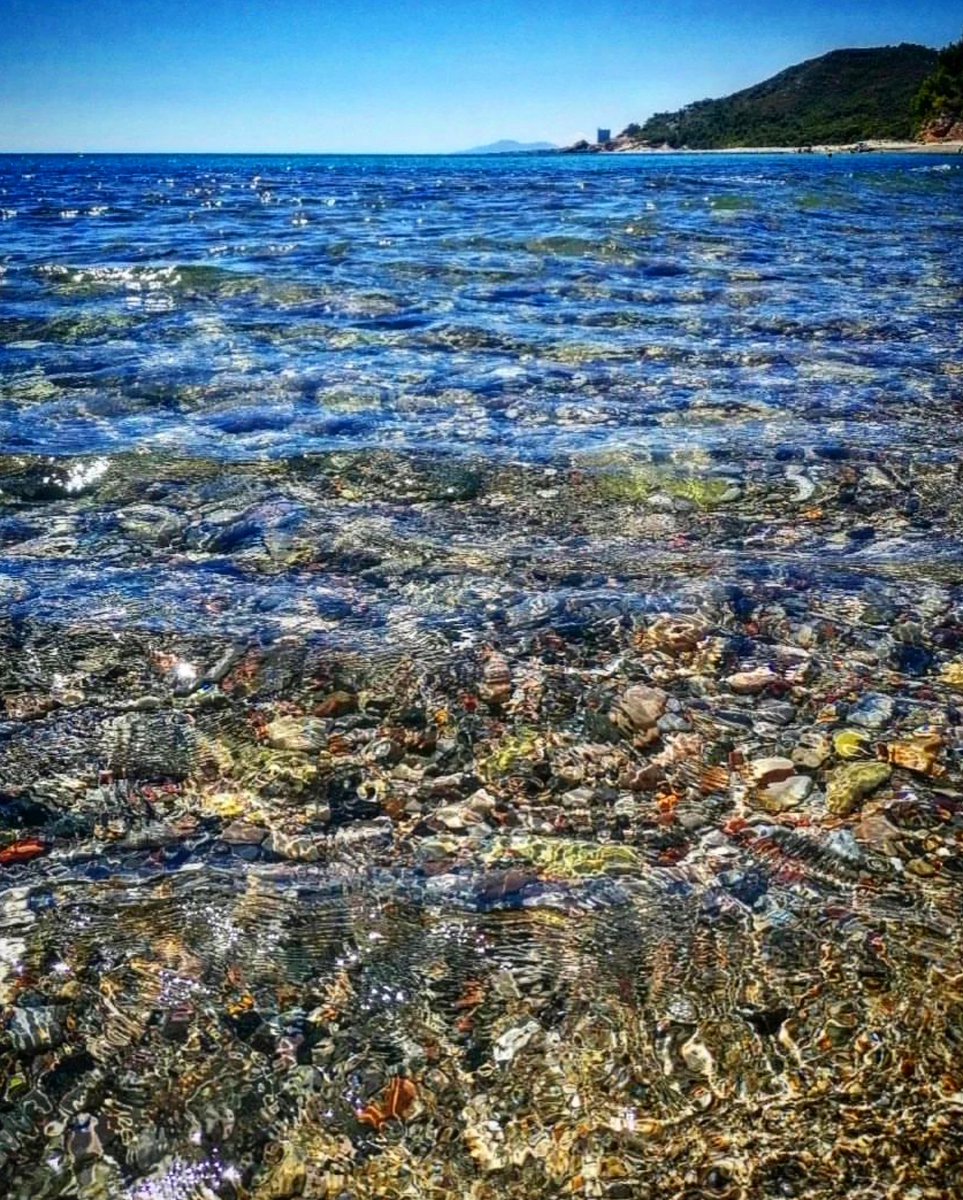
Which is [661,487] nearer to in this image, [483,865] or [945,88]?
[483,865]

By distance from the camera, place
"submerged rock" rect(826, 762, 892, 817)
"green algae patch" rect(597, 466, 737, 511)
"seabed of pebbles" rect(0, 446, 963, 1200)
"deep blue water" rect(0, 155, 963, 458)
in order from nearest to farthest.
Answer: "seabed of pebbles" rect(0, 446, 963, 1200)
"submerged rock" rect(826, 762, 892, 817)
"green algae patch" rect(597, 466, 737, 511)
"deep blue water" rect(0, 155, 963, 458)

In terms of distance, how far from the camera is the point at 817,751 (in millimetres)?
2562

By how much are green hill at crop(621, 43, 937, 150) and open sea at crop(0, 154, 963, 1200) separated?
120m

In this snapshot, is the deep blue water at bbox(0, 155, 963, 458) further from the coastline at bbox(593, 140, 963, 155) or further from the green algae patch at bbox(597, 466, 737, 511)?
the coastline at bbox(593, 140, 963, 155)

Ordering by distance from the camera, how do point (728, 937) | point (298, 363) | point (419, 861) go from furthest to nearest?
point (298, 363) < point (419, 861) < point (728, 937)

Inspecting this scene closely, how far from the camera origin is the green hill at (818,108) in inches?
4589

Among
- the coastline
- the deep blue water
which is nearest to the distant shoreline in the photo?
the coastline

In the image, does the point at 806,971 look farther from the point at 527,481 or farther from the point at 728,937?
the point at 527,481

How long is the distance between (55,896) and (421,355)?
260 inches

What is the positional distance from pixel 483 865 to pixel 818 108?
184941 mm

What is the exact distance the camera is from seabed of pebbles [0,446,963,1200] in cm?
152

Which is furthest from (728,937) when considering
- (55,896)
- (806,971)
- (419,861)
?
(55,896)

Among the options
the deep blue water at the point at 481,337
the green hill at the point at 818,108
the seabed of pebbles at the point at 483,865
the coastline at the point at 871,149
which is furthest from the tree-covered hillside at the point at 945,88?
the seabed of pebbles at the point at 483,865

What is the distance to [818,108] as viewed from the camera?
149 meters
